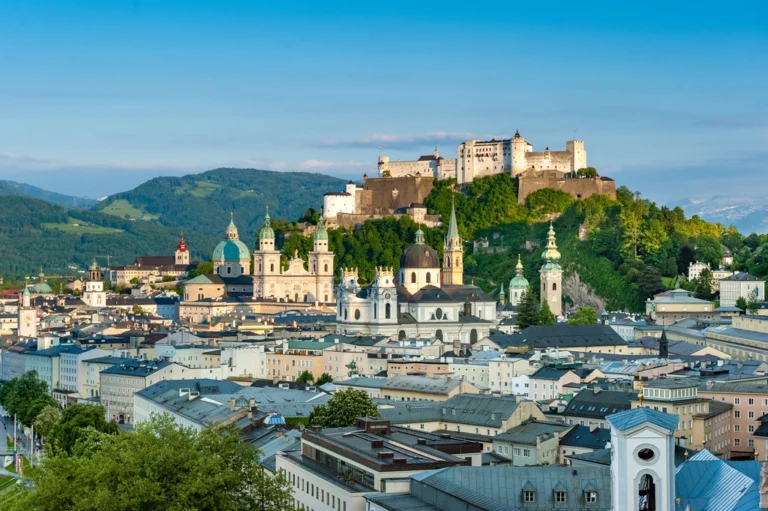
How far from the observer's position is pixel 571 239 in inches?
5330

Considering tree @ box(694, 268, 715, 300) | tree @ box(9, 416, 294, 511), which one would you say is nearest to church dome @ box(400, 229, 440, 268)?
tree @ box(694, 268, 715, 300)

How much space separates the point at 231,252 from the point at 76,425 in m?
88.5

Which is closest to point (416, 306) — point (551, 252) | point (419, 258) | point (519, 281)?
point (419, 258)

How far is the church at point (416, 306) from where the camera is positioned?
106938mm

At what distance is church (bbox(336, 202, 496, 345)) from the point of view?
10694 centimetres

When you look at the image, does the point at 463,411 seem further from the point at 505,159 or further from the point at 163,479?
the point at 505,159

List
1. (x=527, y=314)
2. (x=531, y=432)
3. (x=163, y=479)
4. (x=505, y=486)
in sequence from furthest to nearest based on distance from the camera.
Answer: (x=527, y=314) → (x=531, y=432) → (x=163, y=479) → (x=505, y=486)

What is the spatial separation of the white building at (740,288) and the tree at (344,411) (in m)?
60.6

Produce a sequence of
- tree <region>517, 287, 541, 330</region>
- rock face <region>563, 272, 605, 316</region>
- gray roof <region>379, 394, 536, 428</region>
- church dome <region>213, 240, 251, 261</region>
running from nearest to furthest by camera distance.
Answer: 1. gray roof <region>379, 394, 536, 428</region>
2. tree <region>517, 287, 541, 330</region>
3. rock face <region>563, 272, 605, 316</region>
4. church dome <region>213, 240, 251, 261</region>

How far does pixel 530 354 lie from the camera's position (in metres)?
87.8

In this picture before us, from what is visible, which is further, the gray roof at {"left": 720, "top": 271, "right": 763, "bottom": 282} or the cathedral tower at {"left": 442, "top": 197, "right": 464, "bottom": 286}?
the cathedral tower at {"left": 442, "top": 197, "right": 464, "bottom": 286}

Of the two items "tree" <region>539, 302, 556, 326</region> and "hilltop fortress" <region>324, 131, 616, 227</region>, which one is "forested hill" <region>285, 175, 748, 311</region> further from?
"tree" <region>539, 302, 556, 326</region>

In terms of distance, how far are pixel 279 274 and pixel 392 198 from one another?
579 inches

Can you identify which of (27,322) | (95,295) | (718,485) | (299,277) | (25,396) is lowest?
(25,396)
